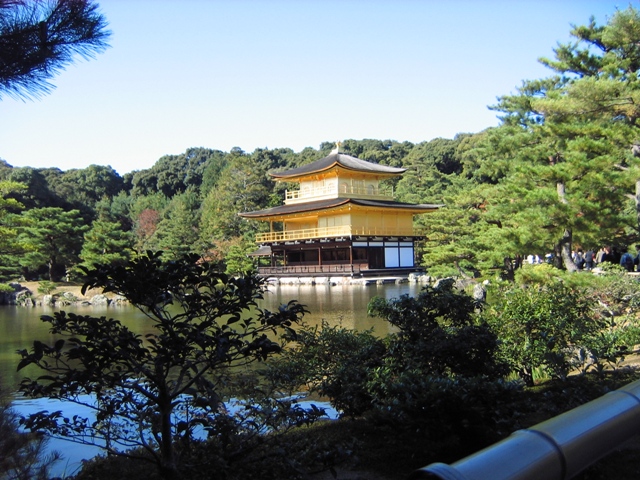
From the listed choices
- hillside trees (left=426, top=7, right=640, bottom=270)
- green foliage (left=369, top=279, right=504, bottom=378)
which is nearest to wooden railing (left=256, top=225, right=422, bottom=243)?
hillside trees (left=426, top=7, right=640, bottom=270)

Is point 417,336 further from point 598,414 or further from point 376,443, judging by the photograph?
point 598,414

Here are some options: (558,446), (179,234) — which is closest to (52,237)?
(179,234)

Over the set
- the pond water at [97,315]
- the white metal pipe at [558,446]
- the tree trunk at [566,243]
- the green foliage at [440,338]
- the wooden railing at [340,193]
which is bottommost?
the pond water at [97,315]

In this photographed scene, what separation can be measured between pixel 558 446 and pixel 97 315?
535 inches

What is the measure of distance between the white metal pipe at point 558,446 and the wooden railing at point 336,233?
21.2 m

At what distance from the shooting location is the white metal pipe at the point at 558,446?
2.55ft

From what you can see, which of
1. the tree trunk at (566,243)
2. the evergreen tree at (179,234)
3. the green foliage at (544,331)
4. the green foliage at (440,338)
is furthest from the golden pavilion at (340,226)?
the green foliage at (440,338)

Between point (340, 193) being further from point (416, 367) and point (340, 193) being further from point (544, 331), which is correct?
point (416, 367)

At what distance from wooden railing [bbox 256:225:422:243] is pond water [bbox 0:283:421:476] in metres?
3.13

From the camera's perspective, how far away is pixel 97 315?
42.9 ft

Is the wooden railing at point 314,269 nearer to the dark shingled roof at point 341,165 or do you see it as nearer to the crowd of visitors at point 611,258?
the dark shingled roof at point 341,165

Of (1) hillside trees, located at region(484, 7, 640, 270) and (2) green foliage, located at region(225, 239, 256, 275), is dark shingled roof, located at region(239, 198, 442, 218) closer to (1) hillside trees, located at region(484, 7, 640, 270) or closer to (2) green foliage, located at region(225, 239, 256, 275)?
(2) green foliage, located at region(225, 239, 256, 275)

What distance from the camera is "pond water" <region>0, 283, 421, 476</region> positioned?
4.30 metres

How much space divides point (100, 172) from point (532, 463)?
50.1 meters
